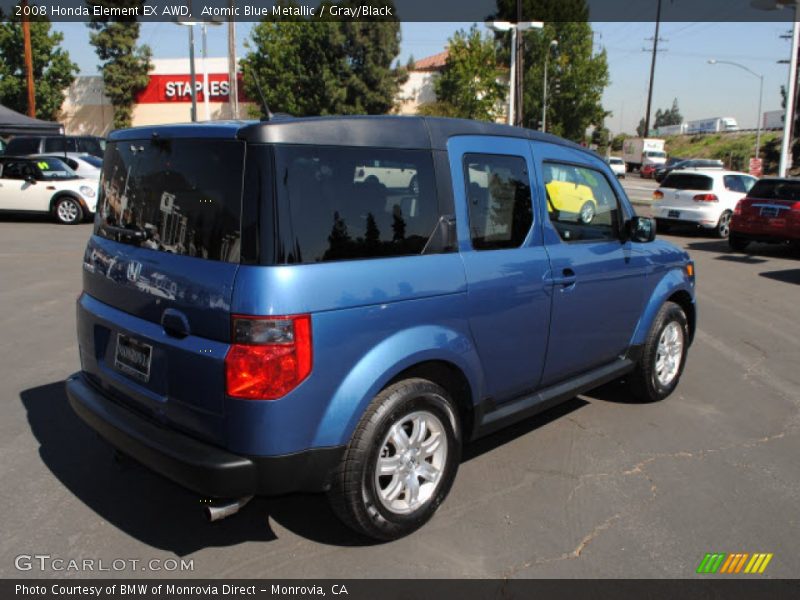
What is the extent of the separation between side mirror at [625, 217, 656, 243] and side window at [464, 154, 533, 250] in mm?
1140

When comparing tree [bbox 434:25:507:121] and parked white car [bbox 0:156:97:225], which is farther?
tree [bbox 434:25:507:121]

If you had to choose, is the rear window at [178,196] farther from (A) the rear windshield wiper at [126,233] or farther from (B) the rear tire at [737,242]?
(B) the rear tire at [737,242]

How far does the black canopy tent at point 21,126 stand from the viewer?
74.1 ft

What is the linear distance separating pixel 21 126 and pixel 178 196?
23666 mm

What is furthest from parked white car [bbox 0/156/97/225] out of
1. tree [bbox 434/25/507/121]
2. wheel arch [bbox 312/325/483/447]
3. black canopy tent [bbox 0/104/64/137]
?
tree [bbox 434/25/507/121]

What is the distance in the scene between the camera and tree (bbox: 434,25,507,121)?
41.9 metres

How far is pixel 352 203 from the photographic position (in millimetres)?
2980

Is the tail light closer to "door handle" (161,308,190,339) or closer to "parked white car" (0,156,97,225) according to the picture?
"door handle" (161,308,190,339)

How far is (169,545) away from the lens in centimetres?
316

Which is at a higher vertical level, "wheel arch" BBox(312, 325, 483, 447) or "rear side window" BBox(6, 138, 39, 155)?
"rear side window" BBox(6, 138, 39, 155)

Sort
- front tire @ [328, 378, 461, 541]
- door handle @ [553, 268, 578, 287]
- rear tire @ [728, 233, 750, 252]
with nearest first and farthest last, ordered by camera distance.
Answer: front tire @ [328, 378, 461, 541], door handle @ [553, 268, 578, 287], rear tire @ [728, 233, 750, 252]

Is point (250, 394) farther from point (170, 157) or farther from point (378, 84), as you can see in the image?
point (378, 84)

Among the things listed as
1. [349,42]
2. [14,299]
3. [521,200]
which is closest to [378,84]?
[349,42]
